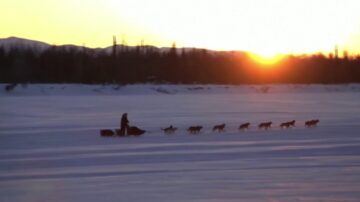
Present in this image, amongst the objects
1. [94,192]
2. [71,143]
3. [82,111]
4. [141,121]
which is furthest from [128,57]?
[94,192]

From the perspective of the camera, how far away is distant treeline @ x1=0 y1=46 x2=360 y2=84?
80938mm

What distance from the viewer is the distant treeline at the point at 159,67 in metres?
80.9

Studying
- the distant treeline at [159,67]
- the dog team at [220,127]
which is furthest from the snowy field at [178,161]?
the distant treeline at [159,67]

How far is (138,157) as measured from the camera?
15.6 m

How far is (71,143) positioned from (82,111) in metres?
16.5

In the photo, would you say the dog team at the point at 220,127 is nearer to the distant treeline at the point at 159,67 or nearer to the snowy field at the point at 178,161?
the snowy field at the point at 178,161

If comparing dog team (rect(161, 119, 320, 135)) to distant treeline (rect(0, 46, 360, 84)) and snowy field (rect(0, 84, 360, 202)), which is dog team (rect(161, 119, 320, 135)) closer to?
snowy field (rect(0, 84, 360, 202))

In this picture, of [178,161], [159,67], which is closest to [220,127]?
[178,161]

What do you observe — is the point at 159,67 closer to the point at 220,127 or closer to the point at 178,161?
the point at 220,127

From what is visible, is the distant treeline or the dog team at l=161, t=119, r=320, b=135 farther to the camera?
the distant treeline

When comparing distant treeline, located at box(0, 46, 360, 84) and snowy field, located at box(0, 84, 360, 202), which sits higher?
distant treeline, located at box(0, 46, 360, 84)

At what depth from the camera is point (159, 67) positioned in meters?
94.2

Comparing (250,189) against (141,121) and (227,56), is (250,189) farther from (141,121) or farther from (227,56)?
(227,56)

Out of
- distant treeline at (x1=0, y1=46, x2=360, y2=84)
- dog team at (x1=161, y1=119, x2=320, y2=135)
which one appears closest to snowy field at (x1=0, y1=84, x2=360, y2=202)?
dog team at (x1=161, y1=119, x2=320, y2=135)
